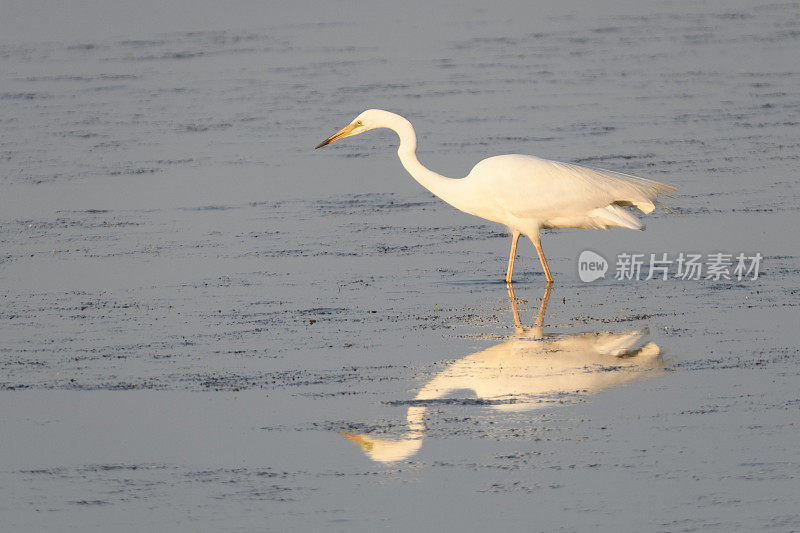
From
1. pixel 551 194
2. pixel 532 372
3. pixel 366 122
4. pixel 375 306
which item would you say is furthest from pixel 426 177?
pixel 532 372

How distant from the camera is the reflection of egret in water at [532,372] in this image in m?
8.53

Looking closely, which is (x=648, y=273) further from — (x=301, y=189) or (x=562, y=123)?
(x=562, y=123)

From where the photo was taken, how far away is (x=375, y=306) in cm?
1182

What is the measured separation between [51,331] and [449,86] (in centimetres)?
1418

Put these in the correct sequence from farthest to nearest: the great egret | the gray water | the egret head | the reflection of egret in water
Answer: the egret head, the great egret, the reflection of egret in water, the gray water

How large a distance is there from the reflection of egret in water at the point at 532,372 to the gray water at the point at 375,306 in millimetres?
43

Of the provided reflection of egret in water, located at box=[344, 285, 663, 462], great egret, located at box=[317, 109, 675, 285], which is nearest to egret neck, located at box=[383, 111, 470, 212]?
great egret, located at box=[317, 109, 675, 285]

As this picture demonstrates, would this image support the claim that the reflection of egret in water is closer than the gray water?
No

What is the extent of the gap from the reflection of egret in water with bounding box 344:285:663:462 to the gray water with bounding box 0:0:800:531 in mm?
43

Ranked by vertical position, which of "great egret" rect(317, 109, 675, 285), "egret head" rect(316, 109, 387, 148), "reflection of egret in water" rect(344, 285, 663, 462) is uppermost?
"egret head" rect(316, 109, 387, 148)

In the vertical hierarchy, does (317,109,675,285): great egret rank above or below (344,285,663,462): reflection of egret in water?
above

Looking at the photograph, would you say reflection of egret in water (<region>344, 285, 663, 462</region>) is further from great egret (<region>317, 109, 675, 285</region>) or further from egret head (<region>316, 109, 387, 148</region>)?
egret head (<region>316, 109, 387, 148</region>)

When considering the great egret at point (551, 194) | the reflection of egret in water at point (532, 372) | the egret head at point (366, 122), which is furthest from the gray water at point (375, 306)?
the egret head at point (366, 122)

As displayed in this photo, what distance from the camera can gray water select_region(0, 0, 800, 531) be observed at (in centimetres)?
750
